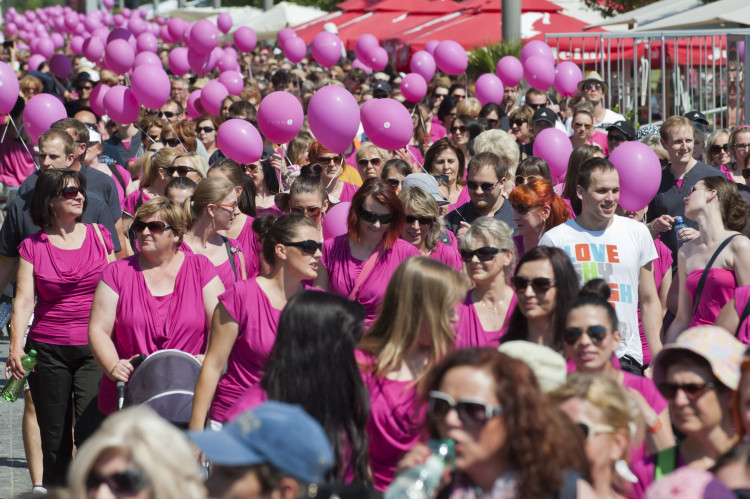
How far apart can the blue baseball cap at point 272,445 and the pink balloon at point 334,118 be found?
5.97 m

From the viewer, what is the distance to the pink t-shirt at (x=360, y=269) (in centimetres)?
568

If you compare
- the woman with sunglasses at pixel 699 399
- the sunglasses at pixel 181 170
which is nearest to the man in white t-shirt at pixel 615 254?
the woman with sunglasses at pixel 699 399

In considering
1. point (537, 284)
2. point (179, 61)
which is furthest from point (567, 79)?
point (537, 284)

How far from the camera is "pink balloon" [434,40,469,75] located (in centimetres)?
1368

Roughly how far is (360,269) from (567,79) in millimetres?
7778

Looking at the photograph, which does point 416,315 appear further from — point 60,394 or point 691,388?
point 60,394

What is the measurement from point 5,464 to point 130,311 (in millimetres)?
1977

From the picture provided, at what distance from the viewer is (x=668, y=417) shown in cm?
385

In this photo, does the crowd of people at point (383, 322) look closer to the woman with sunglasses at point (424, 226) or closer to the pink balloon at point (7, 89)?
the woman with sunglasses at point (424, 226)

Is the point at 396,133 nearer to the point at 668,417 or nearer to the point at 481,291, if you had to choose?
the point at 481,291

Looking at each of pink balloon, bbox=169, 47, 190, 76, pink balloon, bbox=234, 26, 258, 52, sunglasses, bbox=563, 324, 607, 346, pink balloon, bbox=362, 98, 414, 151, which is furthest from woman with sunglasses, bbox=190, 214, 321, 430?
pink balloon, bbox=234, 26, 258, 52

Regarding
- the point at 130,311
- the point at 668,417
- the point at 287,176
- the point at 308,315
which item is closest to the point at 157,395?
the point at 130,311

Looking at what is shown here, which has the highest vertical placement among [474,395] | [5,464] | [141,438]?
[141,438]

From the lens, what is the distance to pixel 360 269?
5797 mm
